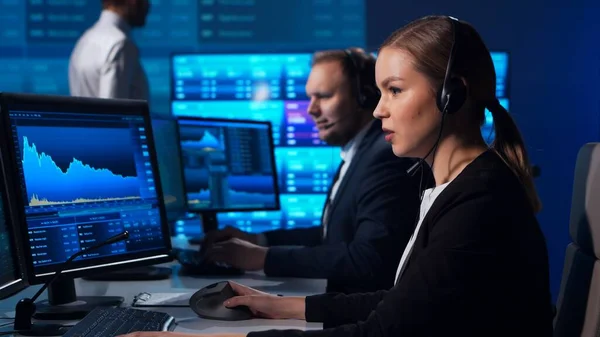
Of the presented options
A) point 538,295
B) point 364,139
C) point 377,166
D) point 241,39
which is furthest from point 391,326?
point 241,39

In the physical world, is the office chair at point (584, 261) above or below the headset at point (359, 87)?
below

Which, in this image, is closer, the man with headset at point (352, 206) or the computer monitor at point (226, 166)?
the man with headset at point (352, 206)

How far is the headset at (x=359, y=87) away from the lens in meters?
2.48

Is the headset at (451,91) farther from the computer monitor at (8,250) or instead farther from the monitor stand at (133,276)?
the monitor stand at (133,276)

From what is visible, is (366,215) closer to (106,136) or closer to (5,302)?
(106,136)

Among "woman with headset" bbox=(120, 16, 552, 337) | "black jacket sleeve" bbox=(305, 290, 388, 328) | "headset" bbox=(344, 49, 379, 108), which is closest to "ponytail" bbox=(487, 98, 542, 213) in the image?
"woman with headset" bbox=(120, 16, 552, 337)

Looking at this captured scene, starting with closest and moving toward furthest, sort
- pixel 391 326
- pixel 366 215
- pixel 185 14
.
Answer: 1. pixel 391 326
2. pixel 366 215
3. pixel 185 14

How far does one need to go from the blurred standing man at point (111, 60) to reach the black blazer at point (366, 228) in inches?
67.2

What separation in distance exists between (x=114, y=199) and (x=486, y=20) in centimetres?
339

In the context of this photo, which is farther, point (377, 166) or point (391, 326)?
point (377, 166)

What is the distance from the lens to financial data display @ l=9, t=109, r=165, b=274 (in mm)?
1632

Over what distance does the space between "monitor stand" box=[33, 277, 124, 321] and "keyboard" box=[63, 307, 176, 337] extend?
10 centimetres

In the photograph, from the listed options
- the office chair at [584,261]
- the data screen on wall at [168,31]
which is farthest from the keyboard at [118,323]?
the data screen on wall at [168,31]

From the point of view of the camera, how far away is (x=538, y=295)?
1.25 meters
